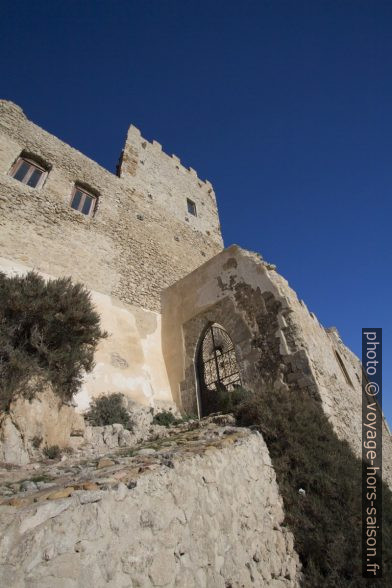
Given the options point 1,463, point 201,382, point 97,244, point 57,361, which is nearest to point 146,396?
point 201,382

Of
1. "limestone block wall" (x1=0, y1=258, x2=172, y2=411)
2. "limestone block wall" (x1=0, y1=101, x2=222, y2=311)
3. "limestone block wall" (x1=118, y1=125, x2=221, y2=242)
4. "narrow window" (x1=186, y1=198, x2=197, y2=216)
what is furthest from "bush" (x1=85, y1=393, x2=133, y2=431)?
"narrow window" (x1=186, y1=198, x2=197, y2=216)

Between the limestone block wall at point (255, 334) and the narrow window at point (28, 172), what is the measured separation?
16.6 feet

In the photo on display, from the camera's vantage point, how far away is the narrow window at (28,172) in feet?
28.6

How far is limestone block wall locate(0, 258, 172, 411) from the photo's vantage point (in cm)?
682

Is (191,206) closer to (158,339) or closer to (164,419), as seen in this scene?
(158,339)

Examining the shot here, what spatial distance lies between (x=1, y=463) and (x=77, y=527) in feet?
9.48

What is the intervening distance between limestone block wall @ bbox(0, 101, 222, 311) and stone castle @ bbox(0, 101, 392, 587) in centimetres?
4

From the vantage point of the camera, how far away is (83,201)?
10023 millimetres

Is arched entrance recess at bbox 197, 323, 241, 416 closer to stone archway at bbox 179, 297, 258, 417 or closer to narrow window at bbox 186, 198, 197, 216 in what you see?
stone archway at bbox 179, 297, 258, 417

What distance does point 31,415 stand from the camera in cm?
465

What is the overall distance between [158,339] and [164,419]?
105 inches

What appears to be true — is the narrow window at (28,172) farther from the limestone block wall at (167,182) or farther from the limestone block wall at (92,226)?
the limestone block wall at (167,182)

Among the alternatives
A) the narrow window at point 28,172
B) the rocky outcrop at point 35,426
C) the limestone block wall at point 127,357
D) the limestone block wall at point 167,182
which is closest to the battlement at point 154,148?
the limestone block wall at point 167,182

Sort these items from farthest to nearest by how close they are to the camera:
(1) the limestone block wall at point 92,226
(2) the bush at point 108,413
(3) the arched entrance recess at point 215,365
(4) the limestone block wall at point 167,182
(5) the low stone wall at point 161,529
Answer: (4) the limestone block wall at point 167,182 → (3) the arched entrance recess at point 215,365 → (1) the limestone block wall at point 92,226 → (2) the bush at point 108,413 → (5) the low stone wall at point 161,529
